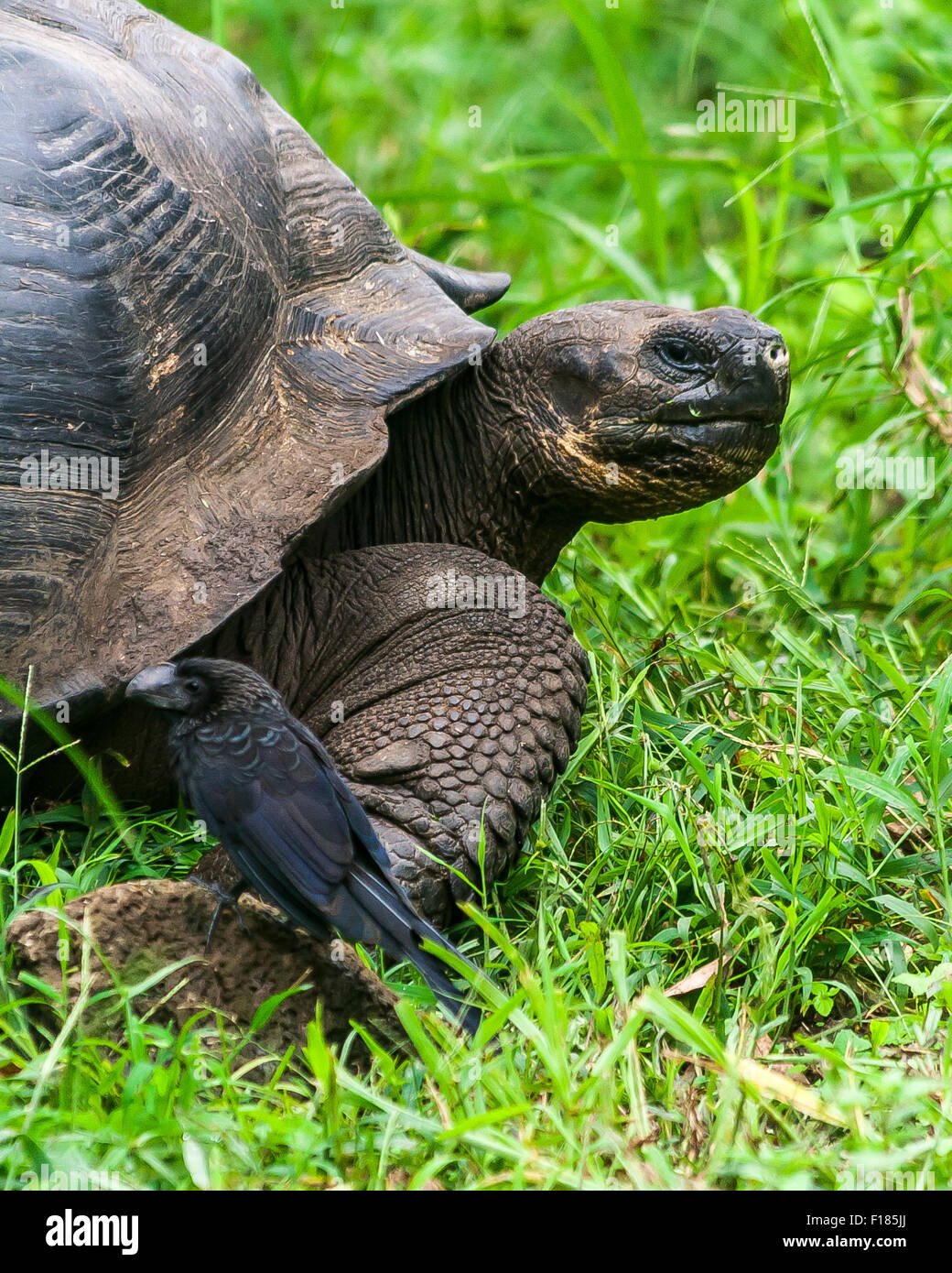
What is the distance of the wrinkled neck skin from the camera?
3590 millimetres

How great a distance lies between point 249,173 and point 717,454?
4.59 feet

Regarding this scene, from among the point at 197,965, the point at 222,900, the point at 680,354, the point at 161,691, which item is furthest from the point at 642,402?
the point at 197,965

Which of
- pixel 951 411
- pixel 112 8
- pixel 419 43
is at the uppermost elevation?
pixel 419 43

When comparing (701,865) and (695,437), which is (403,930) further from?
(695,437)

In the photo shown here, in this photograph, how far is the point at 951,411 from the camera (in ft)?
13.8

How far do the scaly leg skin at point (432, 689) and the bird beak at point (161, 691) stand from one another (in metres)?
0.51

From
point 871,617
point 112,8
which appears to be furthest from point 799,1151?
point 112,8

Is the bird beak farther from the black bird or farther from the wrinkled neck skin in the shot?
the wrinkled neck skin

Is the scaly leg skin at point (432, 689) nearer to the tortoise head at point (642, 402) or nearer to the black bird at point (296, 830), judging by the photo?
the black bird at point (296, 830)

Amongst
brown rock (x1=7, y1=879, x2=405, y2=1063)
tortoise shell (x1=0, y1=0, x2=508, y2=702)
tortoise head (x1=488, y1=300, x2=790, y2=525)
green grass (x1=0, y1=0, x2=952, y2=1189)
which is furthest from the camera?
tortoise head (x1=488, y1=300, x2=790, y2=525)

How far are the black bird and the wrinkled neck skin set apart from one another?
3.69 ft

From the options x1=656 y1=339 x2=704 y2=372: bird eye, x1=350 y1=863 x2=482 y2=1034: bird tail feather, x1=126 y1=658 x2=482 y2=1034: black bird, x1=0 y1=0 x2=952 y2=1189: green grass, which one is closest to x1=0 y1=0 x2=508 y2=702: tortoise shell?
x1=126 y1=658 x2=482 y2=1034: black bird
